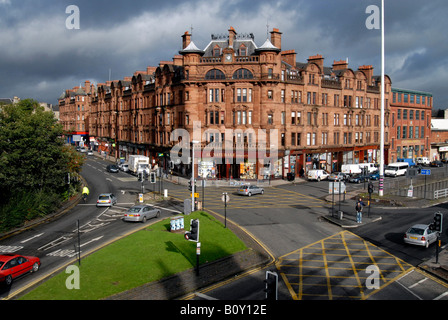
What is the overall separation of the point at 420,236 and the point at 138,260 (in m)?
19.7

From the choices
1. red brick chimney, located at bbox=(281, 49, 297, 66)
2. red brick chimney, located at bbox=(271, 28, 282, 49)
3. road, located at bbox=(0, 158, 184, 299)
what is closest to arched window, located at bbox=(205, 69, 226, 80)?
red brick chimney, located at bbox=(271, 28, 282, 49)

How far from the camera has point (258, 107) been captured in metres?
59.8

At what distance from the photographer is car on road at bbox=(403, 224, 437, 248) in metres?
27.0

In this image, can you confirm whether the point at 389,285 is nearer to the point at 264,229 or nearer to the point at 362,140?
the point at 264,229

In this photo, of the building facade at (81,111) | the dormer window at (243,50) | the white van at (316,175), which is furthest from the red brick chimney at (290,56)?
the building facade at (81,111)

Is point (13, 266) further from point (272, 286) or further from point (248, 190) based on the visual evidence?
point (248, 190)

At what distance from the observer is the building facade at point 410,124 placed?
87.1 m

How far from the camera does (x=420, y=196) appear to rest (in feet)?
156

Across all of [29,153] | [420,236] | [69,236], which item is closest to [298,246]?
[420,236]

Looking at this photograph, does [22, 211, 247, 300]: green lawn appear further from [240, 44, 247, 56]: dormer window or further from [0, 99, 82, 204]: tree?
[240, 44, 247, 56]: dormer window
